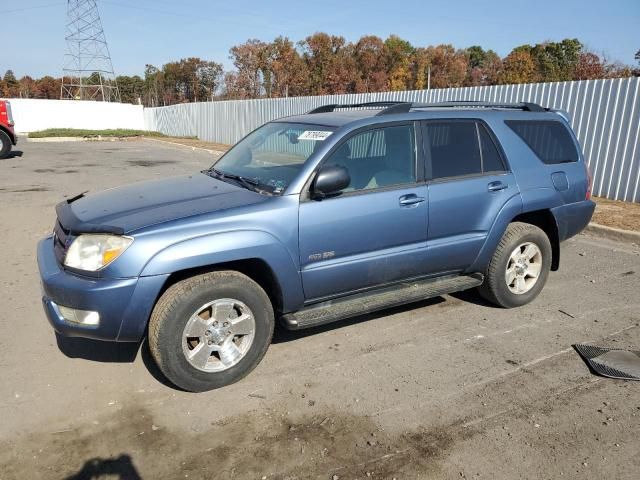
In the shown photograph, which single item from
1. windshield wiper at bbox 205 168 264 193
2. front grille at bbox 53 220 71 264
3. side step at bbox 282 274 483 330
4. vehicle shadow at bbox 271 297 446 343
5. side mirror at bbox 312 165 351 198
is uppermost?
side mirror at bbox 312 165 351 198

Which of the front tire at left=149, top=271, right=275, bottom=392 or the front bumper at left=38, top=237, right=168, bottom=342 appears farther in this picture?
the front tire at left=149, top=271, right=275, bottom=392

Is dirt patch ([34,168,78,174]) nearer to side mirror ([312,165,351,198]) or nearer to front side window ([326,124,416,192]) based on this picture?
front side window ([326,124,416,192])

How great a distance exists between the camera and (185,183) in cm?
419

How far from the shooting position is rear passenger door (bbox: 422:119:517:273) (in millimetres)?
4105

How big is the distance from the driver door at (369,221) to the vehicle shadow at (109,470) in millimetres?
1553

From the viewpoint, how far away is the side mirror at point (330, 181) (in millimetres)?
3467

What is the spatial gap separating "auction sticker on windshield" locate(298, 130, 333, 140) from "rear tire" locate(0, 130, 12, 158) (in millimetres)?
16984

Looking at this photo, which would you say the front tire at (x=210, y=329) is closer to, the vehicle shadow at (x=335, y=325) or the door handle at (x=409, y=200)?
the vehicle shadow at (x=335, y=325)

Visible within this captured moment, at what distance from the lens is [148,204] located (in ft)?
11.6

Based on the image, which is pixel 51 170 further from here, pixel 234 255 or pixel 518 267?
pixel 518 267

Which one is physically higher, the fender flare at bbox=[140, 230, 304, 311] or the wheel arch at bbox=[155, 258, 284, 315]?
the fender flare at bbox=[140, 230, 304, 311]

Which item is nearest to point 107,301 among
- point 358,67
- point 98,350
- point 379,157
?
point 98,350

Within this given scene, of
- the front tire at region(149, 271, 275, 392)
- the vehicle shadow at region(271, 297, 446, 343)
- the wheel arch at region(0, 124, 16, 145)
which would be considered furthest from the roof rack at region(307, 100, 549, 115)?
the wheel arch at region(0, 124, 16, 145)

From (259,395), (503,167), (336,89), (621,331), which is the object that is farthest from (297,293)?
(336,89)
